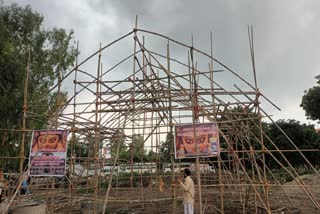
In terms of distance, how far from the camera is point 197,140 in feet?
28.2

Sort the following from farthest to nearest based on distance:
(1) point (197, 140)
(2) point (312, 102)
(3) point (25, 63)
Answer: (2) point (312, 102), (3) point (25, 63), (1) point (197, 140)

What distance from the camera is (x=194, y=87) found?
10086mm

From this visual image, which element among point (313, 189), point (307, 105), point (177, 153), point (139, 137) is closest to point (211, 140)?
point (177, 153)

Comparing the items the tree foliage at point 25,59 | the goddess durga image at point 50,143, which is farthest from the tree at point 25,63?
the goddess durga image at point 50,143

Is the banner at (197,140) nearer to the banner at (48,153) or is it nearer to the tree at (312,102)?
the banner at (48,153)

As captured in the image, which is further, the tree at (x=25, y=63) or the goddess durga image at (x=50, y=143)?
the tree at (x=25, y=63)

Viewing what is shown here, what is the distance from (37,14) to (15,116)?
8116 millimetres

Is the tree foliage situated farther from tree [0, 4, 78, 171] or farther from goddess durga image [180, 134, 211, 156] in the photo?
goddess durga image [180, 134, 211, 156]

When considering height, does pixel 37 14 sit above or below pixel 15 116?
above

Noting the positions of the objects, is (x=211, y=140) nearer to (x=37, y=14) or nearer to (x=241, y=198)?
(x=241, y=198)

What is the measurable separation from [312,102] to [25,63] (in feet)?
78.0

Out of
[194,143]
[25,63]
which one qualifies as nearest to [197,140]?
[194,143]

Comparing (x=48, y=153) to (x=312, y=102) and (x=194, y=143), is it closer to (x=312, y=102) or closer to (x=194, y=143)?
(x=194, y=143)

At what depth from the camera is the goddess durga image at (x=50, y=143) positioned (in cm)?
919
